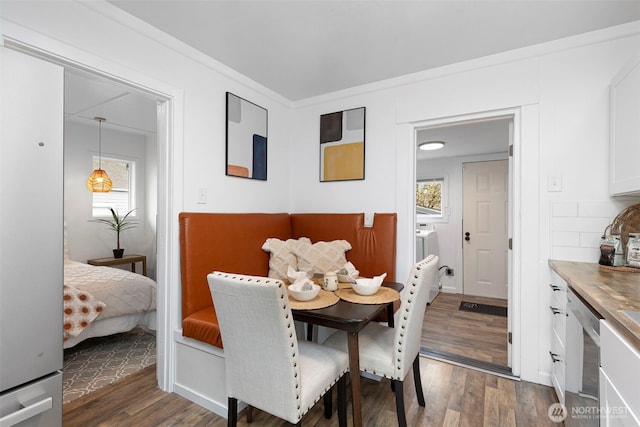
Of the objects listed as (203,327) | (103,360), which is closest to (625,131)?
(203,327)

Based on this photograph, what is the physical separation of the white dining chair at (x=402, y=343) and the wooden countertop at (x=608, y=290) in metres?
0.65

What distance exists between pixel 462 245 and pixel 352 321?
3997mm

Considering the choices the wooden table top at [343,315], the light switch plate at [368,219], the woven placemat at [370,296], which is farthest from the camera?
the light switch plate at [368,219]

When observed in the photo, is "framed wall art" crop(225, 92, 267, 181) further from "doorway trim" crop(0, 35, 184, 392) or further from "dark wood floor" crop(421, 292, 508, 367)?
"dark wood floor" crop(421, 292, 508, 367)

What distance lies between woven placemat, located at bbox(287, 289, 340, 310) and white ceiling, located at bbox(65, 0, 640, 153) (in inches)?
66.9

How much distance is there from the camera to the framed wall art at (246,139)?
2.50 m

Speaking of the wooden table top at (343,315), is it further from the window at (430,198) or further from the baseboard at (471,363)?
the window at (430,198)

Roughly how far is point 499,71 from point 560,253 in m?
1.38

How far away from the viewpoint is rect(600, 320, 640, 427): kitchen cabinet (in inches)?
32.3

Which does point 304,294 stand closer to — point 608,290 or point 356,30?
point 608,290

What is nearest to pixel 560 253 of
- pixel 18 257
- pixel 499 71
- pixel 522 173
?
pixel 522 173

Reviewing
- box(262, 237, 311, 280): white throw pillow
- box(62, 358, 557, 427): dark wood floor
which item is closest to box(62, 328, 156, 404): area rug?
box(62, 358, 557, 427): dark wood floor

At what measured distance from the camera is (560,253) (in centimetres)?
205

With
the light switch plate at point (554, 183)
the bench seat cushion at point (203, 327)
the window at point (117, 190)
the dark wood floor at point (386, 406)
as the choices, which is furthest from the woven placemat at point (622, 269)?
the window at point (117, 190)
